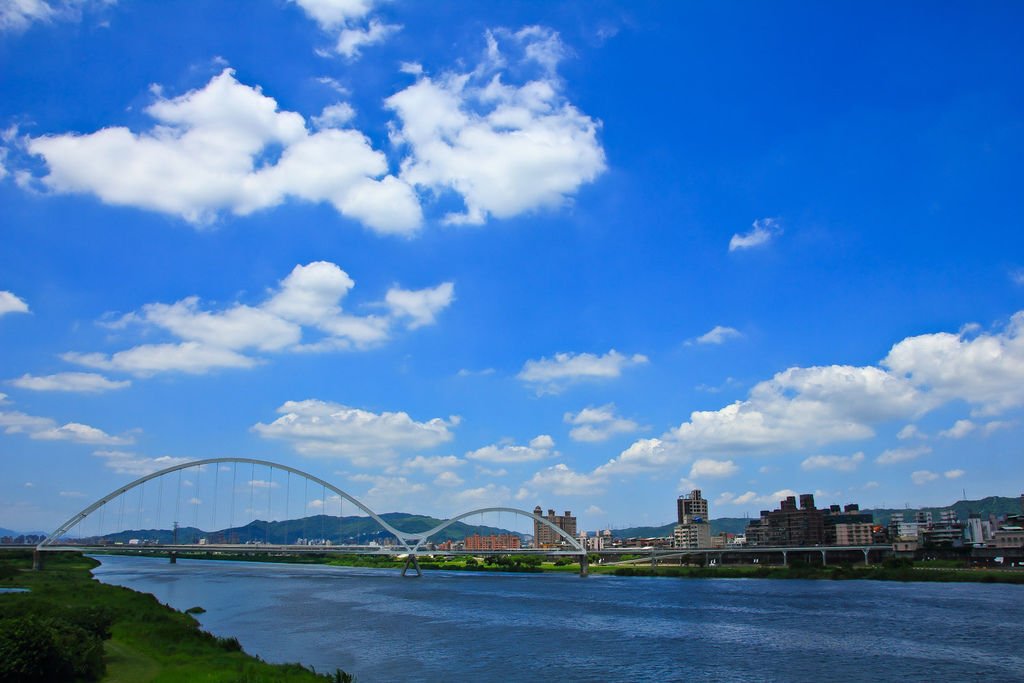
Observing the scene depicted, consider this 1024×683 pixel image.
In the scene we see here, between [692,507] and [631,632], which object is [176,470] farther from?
[692,507]

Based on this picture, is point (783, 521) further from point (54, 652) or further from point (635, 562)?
point (54, 652)

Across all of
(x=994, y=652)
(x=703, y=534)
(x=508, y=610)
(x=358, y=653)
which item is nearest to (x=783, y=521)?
Result: (x=703, y=534)

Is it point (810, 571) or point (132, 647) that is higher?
point (132, 647)

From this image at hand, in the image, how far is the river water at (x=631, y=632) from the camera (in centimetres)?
2794

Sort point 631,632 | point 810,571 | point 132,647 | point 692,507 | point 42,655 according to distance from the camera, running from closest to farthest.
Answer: point 42,655 < point 132,647 < point 631,632 < point 810,571 < point 692,507

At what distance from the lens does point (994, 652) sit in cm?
3112

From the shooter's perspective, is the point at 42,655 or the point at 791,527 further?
the point at 791,527

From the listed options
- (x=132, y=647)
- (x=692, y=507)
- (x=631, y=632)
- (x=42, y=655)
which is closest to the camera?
(x=42, y=655)

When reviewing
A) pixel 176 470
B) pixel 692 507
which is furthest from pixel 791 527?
pixel 176 470

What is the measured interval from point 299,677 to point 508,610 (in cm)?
3099

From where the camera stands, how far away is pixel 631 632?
128 feet

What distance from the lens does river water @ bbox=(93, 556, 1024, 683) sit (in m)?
27.9

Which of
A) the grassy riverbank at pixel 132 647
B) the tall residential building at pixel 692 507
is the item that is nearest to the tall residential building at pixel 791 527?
the tall residential building at pixel 692 507

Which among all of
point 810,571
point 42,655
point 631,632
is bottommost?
point 810,571
